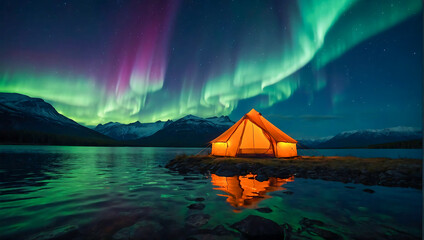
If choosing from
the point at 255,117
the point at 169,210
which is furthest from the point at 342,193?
the point at 255,117

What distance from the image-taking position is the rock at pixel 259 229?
6177mm

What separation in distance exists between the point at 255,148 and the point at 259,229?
23305 millimetres

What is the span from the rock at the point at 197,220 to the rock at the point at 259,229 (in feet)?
3.97

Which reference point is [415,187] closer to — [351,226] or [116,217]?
[351,226]

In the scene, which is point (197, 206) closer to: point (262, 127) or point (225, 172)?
point (225, 172)

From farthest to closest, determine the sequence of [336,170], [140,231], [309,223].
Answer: [336,170]
[309,223]
[140,231]

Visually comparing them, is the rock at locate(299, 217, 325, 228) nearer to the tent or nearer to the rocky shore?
the rocky shore

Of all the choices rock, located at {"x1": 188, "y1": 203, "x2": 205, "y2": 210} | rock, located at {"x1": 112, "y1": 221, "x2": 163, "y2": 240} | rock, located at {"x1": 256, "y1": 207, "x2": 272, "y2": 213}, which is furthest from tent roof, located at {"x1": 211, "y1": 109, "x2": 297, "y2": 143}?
rock, located at {"x1": 112, "y1": 221, "x2": 163, "y2": 240}

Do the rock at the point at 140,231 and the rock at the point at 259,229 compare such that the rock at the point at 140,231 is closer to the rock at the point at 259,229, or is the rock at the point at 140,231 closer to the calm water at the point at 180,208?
the calm water at the point at 180,208

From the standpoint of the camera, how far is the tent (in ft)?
82.2

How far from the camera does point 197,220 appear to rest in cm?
750

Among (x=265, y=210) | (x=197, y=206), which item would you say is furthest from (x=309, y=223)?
(x=197, y=206)

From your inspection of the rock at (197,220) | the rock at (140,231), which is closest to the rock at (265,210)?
the rock at (197,220)

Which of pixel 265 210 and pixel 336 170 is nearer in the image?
pixel 265 210
